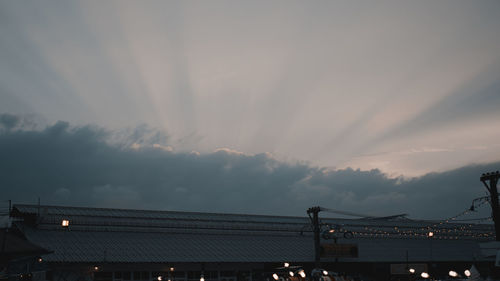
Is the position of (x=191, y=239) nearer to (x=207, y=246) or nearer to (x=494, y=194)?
(x=207, y=246)

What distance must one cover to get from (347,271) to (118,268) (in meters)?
29.4

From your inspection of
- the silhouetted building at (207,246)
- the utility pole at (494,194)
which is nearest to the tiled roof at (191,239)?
the silhouetted building at (207,246)

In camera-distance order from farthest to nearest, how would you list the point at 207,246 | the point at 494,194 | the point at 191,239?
the point at 191,239, the point at 207,246, the point at 494,194

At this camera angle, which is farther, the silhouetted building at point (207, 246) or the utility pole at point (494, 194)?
the silhouetted building at point (207, 246)

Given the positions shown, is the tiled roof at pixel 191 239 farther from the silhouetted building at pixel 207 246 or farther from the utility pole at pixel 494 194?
the utility pole at pixel 494 194

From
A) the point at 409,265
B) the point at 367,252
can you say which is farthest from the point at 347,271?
the point at 409,265

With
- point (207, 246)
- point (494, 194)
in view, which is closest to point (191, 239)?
point (207, 246)

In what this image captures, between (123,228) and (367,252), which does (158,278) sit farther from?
(367,252)

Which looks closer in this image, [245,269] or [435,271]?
[245,269]

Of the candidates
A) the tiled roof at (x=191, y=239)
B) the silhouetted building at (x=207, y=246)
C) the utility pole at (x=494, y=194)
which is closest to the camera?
the utility pole at (x=494, y=194)

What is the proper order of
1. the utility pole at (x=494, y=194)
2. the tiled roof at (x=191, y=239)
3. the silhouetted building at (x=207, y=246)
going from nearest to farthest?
1. the utility pole at (x=494, y=194)
2. the silhouetted building at (x=207, y=246)
3. the tiled roof at (x=191, y=239)

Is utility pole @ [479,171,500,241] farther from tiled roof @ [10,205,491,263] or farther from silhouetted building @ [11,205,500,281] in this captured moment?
tiled roof @ [10,205,491,263]

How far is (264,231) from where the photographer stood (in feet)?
204

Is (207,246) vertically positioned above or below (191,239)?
below
